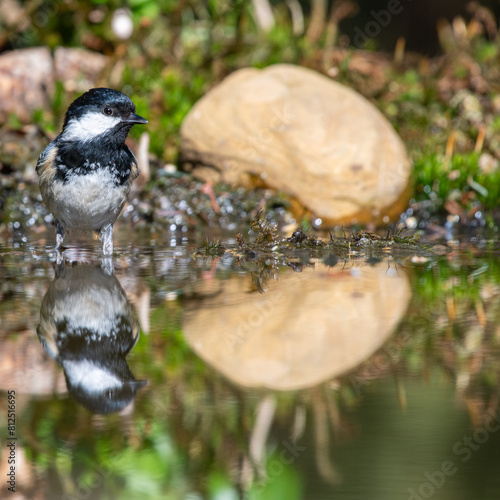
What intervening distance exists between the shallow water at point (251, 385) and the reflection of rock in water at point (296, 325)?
10mm

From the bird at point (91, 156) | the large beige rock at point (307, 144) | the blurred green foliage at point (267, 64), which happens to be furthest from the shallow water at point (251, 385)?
the blurred green foliage at point (267, 64)

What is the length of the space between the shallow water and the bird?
26.6 inches

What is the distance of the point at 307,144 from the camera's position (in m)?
6.34

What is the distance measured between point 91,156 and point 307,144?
2236 millimetres

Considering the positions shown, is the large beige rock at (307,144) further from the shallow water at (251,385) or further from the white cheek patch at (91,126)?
the shallow water at (251,385)

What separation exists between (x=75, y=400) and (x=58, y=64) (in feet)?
21.4

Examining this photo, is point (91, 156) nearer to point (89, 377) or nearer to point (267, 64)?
point (89, 377)

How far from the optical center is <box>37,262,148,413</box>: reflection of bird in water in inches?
93.7

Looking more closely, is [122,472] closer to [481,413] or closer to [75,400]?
[75,400]

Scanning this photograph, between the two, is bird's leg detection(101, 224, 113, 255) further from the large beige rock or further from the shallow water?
the large beige rock

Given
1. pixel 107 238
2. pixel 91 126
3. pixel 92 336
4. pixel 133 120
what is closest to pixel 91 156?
pixel 91 126

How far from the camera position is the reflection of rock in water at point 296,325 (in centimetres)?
259

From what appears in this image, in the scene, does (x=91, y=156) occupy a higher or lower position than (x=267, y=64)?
lower

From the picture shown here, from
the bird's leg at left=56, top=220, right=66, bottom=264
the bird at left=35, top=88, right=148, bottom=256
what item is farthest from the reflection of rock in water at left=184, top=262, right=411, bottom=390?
the bird's leg at left=56, top=220, right=66, bottom=264
